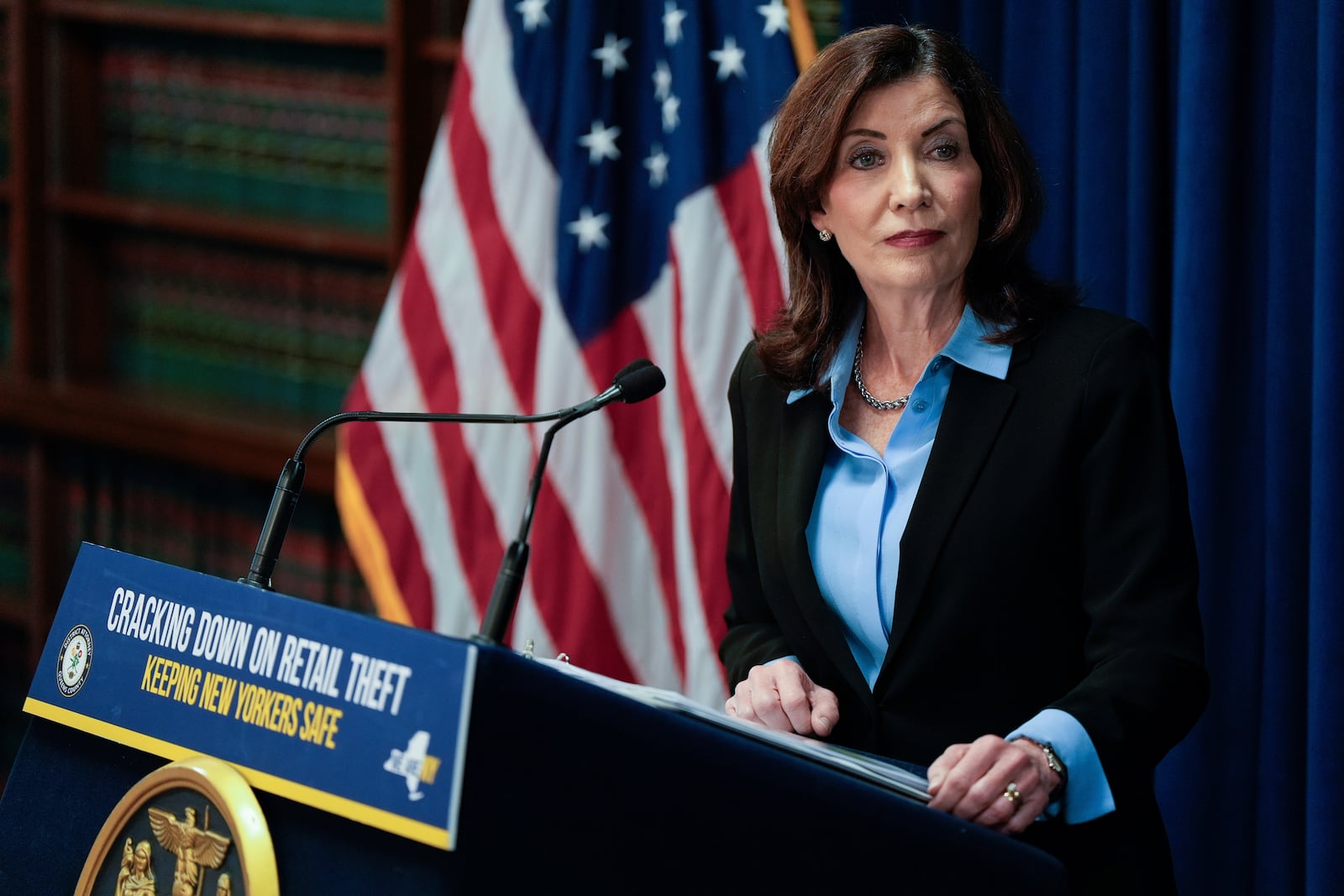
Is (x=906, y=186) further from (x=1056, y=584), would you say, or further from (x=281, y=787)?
(x=281, y=787)

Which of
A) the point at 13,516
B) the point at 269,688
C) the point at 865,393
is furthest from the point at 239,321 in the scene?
the point at 269,688

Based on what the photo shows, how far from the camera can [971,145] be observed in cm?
167

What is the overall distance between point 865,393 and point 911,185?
0.25 meters

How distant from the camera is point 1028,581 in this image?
154 cm

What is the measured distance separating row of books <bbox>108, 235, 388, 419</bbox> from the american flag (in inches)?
25.0

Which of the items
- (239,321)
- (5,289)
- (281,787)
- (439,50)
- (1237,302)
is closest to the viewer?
(281,787)

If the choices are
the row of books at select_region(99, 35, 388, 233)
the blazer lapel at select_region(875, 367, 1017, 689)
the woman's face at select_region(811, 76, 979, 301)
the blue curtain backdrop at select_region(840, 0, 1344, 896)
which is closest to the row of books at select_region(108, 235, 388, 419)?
the row of books at select_region(99, 35, 388, 233)

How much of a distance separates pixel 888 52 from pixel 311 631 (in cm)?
90

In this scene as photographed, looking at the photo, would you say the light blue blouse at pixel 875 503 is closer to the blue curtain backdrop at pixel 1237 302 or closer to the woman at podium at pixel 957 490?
the woman at podium at pixel 957 490

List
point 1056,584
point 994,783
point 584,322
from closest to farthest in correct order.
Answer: point 994,783 < point 1056,584 < point 584,322

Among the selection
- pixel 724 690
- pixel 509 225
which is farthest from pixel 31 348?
pixel 724 690

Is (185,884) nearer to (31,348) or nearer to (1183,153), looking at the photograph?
(1183,153)

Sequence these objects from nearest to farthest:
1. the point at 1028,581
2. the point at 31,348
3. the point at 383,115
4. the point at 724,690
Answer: the point at 1028,581 < the point at 724,690 < the point at 383,115 < the point at 31,348

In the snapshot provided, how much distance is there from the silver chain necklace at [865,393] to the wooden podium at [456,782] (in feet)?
1.93
